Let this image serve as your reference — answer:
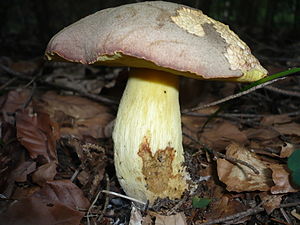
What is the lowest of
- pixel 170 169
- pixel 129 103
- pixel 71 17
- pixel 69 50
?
pixel 71 17

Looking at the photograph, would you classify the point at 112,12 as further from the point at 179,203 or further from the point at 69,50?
the point at 179,203

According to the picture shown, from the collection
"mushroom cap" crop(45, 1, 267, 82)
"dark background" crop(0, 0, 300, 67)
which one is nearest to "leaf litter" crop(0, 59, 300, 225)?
"mushroom cap" crop(45, 1, 267, 82)

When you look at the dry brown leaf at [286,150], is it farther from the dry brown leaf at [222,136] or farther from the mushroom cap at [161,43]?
the mushroom cap at [161,43]

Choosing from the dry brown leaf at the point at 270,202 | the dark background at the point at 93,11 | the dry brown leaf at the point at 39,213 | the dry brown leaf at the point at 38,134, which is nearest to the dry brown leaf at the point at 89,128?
the dry brown leaf at the point at 38,134

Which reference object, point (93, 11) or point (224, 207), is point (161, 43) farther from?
point (93, 11)

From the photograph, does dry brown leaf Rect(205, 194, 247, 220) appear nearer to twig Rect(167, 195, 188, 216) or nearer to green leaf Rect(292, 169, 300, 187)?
twig Rect(167, 195, 188, 216)

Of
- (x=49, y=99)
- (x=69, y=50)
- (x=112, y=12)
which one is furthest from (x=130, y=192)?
(x=49, y=99)
